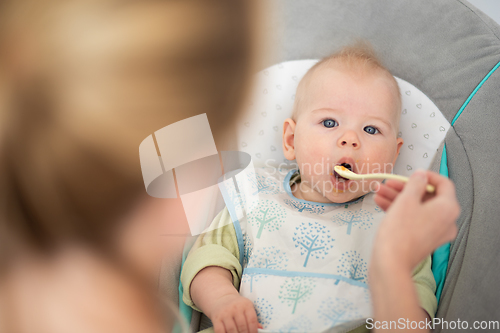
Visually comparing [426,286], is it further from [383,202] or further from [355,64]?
[355,64]

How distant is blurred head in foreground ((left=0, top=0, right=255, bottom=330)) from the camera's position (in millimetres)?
296

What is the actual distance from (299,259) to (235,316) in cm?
14

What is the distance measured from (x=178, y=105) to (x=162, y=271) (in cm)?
29

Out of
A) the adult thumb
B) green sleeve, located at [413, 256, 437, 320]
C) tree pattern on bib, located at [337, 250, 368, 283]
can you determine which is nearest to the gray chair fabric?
green sleeve, located at [413, 256, 437, 320]

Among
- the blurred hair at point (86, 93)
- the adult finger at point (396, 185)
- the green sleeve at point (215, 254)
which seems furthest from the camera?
the green sleeve at point (215, 254)

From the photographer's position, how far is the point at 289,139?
841 mm

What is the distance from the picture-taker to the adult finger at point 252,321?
565 millimetres

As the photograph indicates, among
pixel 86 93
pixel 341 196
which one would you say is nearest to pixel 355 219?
pixel 341 196

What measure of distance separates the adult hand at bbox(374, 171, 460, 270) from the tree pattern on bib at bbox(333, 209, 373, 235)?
271 millimetres

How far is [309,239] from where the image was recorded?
2.15 feet

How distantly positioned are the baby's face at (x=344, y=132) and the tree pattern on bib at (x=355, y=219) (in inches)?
1.4

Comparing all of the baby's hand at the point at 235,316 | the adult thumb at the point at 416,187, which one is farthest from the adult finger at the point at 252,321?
the adult thumb at the point at 416,187

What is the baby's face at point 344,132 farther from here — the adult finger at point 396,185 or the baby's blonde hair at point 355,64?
the adult finger at point 396,185

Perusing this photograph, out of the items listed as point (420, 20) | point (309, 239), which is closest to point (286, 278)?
point (309, 239)
